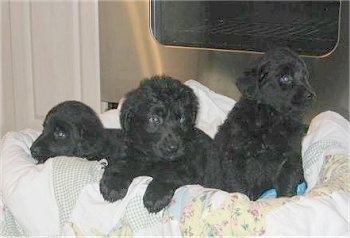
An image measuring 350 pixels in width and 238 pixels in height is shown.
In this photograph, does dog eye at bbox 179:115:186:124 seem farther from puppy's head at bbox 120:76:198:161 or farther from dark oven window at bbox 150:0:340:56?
dark oven window at bbox 150:0:340:56

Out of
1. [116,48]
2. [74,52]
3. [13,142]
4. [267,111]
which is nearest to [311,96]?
[267,111]

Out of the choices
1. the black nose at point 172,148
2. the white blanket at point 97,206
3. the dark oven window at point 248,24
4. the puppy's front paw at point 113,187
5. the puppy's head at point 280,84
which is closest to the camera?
the white blanket at point 97,206

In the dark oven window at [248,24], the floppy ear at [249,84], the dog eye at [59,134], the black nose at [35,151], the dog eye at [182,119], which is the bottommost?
the black nose at [35,151]

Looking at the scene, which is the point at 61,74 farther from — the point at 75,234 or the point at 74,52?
the point at 75,234

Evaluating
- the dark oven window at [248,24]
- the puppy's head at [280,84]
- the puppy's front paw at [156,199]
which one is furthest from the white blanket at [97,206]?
the dark oven window at [248,24]

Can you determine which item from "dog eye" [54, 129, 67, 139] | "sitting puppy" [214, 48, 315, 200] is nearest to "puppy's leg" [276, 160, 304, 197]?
"sitting puppy" [214, 48, 315, 200]

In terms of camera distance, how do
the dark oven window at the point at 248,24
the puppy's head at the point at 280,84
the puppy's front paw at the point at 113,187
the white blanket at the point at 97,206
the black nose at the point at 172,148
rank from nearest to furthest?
the white blanket at the point at 97,206
the puppy's front paw at the point at 113,187
the black nose at the point at 172,148
the puppy's head at the point at 280,84
the dark oven window at the point at 248,24

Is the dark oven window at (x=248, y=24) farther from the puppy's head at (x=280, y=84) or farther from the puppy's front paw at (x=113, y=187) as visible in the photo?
the puppy's front paw at (x=113, y=187)
